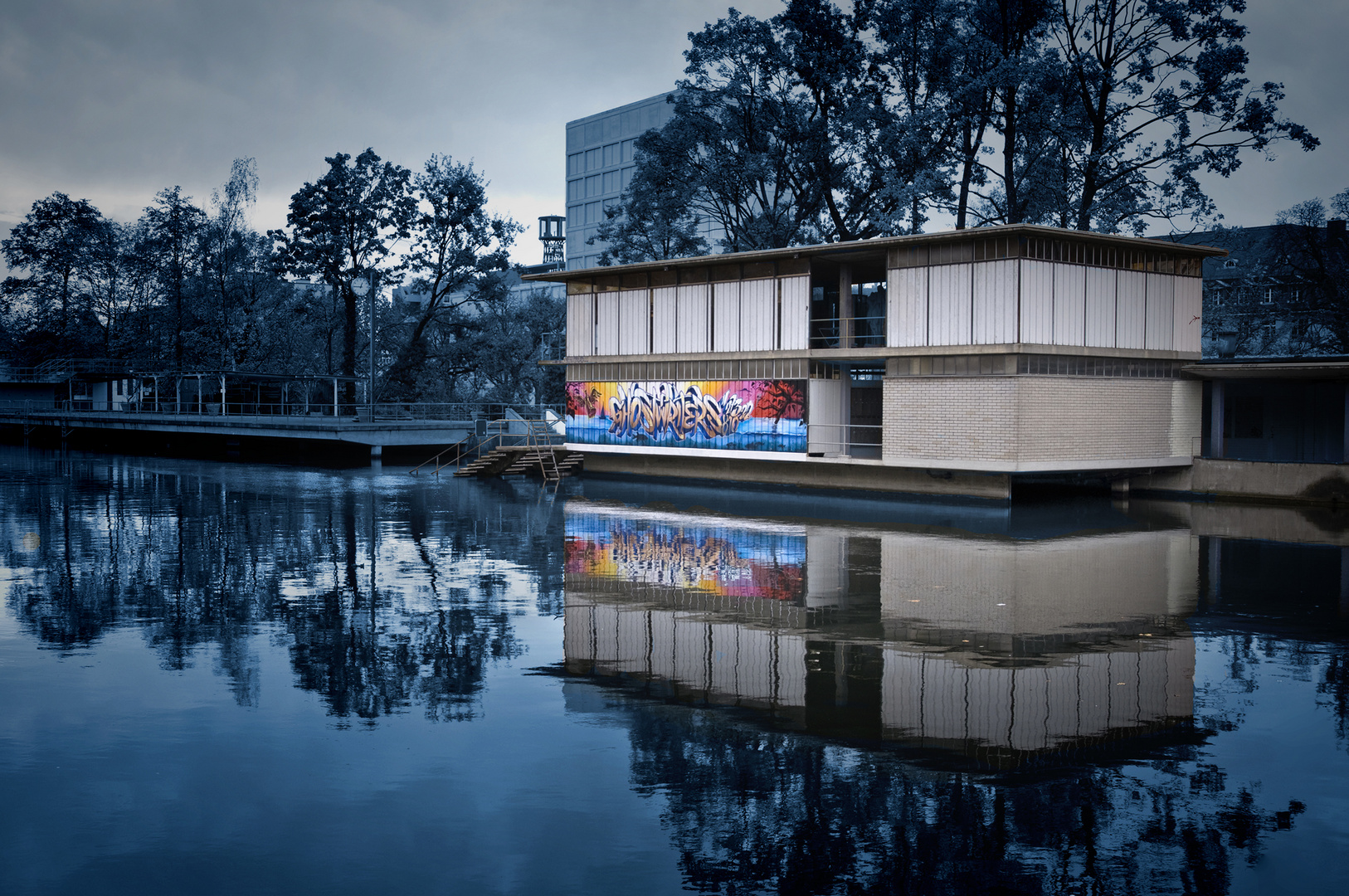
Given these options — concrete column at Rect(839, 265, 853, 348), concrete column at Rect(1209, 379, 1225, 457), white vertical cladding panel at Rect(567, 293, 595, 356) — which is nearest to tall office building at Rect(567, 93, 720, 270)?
white vertical cladding panel at Rect(567, 293, 595, 356)

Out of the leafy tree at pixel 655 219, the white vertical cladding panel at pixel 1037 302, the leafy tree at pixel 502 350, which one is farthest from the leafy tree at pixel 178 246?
the white vertical cladding panel at pixel 1037 302

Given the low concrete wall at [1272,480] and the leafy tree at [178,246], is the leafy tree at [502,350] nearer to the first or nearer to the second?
the leafy tree at [178,246]

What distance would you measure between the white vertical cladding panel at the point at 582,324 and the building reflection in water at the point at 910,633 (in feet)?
66.8

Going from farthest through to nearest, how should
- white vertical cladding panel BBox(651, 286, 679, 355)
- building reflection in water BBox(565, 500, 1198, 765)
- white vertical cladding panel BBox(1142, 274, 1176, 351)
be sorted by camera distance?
1. white vertical cladding panel BBox(651, 286, 679, 355)
2. white vertical cladding panel BBox(1142, 274, 1176, 351)
3. building reflection in water BBox(565, 500, 1198, 765)

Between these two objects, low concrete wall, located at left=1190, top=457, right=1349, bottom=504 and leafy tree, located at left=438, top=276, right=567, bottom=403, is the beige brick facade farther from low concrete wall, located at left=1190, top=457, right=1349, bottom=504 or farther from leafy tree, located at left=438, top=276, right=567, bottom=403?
leafy tree, located at left=438, top=276, right=567, bottom=403

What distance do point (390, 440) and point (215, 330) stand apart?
22.5 metres

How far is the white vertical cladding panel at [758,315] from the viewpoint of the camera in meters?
35.0

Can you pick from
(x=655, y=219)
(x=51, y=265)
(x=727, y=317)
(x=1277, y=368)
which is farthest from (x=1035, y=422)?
(x=51, y=265)

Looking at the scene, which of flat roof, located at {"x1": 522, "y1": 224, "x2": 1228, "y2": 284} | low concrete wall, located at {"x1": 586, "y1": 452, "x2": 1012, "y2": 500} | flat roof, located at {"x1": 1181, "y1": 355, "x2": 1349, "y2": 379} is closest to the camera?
flat roof, located at {"x1": 522, "y1": 224, "x2": 1228, "y2": 284}

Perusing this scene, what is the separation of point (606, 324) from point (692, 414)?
539 cm

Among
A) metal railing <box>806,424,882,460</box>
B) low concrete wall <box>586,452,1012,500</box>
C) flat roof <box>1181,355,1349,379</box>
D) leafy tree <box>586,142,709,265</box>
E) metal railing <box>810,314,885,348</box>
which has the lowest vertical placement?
low concrete wall <box>586,452,1012,500</box>

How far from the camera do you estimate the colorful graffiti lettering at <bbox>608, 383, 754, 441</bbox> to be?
36.2 m

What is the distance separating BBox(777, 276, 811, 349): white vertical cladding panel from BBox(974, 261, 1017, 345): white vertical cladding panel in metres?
5.83

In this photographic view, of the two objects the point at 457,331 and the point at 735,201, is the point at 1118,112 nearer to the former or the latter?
the point at 735,201
